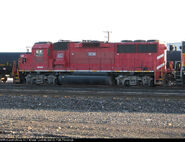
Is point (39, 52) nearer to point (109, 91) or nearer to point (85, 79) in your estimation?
point (85, 79)

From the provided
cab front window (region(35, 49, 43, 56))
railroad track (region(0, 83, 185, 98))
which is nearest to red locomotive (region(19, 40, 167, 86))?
cab front window (region(35, 49, 43, 56))

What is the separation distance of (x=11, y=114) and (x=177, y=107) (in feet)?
20.0

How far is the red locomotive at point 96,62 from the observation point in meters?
19.9

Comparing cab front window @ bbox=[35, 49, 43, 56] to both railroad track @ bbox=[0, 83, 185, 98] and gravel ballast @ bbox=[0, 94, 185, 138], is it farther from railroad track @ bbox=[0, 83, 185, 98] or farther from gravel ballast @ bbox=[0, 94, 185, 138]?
gravel ballast @ bbox=[0, 94, 185, 138]

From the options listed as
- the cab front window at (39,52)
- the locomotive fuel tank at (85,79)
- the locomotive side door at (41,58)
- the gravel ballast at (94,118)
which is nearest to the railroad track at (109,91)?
the gravel ballast at (94,118)

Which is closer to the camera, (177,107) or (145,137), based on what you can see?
(145,137)

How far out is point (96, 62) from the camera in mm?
20984

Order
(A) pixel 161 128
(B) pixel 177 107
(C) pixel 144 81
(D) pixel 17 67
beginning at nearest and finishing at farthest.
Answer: (A) pixel 161 128
(B) pixel 177 107
(C) pixel 144 81
(D) pixel 17 67

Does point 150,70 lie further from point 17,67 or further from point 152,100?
point 17,67

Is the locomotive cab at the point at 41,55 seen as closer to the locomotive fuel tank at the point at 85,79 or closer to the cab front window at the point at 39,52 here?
the cab front window at the point at 39,52

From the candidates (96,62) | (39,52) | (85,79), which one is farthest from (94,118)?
(39,52)

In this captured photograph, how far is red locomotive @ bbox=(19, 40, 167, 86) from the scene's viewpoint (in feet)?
65.2

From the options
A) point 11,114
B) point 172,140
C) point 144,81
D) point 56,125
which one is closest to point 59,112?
point 11,114

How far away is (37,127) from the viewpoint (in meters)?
7.20
